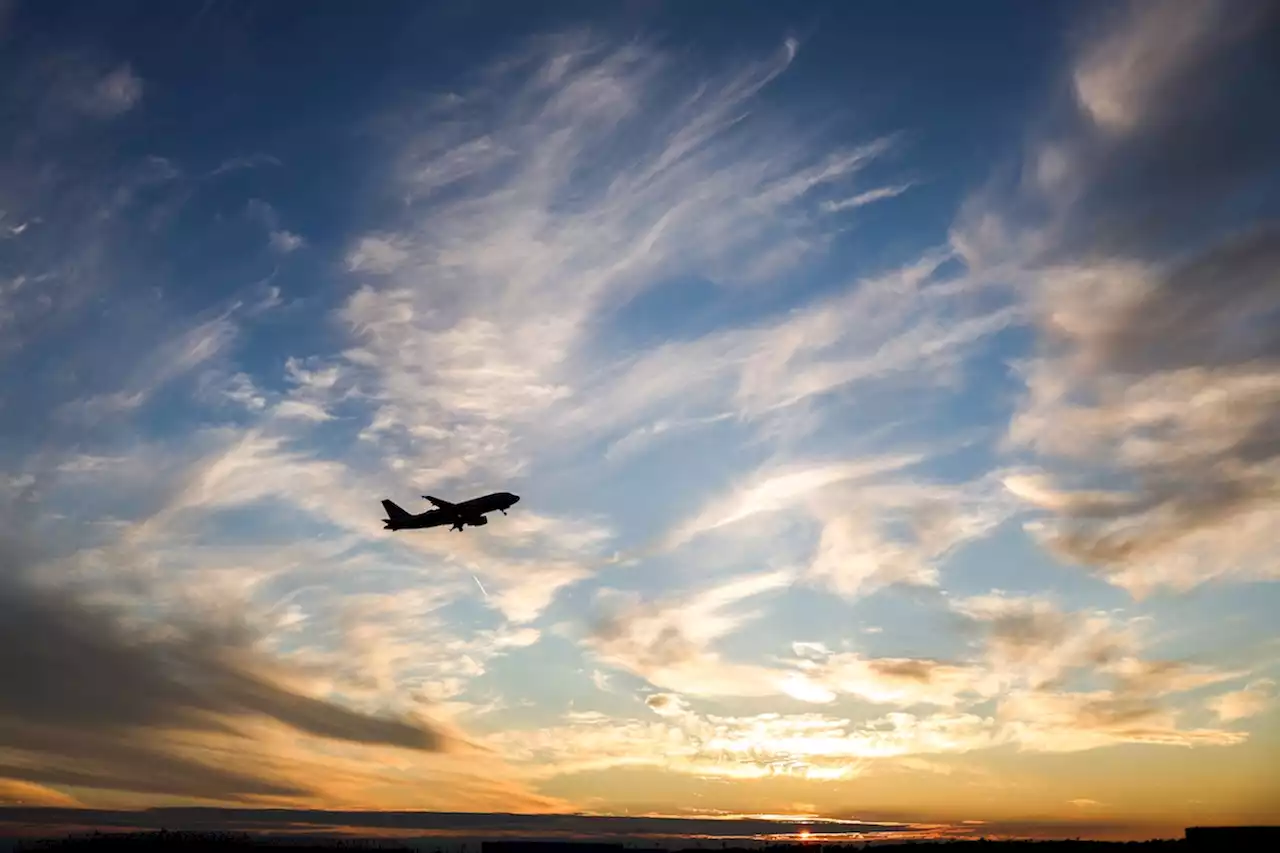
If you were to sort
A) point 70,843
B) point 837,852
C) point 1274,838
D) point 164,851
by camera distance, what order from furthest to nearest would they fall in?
point 837,852
point 70,843
point 164,851
point 1274,838

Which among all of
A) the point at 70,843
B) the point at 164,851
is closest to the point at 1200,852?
the point at 164,851

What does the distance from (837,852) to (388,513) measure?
9973 centimetres

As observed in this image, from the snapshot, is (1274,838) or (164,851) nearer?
(1274,838)

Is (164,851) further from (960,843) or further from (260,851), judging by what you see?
(960,843)

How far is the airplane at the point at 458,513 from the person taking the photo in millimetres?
152500

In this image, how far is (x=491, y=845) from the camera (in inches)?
6250

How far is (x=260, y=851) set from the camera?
14050 centimetres

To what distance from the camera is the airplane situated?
152500 millimetres

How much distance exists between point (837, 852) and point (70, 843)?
127 metres

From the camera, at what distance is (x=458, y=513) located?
152500 mm

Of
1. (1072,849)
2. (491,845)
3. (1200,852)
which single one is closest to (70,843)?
(491,845)

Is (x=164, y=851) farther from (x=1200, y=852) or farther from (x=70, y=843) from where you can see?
Answer: (x=1200, y=852)

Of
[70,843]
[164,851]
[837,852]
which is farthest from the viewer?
[837,852]

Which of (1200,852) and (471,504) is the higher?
(471,504)
